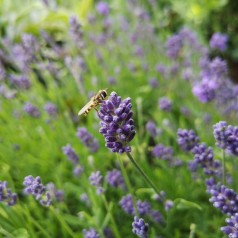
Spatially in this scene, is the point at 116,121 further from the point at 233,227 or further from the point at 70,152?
the point at 70,152

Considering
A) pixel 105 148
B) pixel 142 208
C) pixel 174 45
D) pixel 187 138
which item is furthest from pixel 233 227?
pixel 174 45

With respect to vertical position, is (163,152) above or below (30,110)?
below

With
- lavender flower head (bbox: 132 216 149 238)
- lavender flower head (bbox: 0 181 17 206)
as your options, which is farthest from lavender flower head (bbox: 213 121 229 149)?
lavender flower head (bbox: 0 181 17 206)

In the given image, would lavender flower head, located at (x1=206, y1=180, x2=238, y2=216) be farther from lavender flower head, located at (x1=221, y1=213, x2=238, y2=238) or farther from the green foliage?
the green foliage

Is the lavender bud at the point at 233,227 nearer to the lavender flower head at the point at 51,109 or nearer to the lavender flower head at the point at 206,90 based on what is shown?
the lavender flower head at the point at 206,90

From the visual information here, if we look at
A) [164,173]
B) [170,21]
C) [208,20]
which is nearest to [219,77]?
[164,173]

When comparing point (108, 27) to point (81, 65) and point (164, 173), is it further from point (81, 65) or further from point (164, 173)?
point (164, 173)

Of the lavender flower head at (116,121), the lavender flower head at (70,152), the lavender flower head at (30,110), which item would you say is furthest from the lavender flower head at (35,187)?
the lavender flower head at (30,110)

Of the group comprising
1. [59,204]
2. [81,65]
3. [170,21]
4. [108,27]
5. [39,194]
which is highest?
[170,21]
